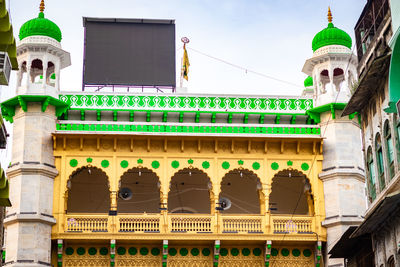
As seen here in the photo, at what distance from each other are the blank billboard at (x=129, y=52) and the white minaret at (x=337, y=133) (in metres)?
5.26

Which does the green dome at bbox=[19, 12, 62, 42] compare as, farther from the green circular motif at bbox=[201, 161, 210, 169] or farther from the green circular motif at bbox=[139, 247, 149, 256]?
the green circular motif at bbox=[139, 247, 149, 256]

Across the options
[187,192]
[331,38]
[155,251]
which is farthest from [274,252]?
[331,38]

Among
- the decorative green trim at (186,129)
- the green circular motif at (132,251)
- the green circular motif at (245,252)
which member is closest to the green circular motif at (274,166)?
the decorative green trim at (186,129)

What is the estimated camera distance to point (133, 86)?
30.3m

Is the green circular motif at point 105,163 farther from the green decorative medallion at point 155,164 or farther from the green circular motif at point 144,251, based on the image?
the green circular motif at point 144,251

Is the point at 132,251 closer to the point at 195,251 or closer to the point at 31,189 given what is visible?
the point at 195,251

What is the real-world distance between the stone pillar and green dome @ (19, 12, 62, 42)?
266 cm

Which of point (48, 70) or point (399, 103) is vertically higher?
point (48, 70)

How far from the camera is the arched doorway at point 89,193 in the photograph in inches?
1174

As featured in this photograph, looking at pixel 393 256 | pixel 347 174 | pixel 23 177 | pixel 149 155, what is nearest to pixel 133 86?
pixel 149 155

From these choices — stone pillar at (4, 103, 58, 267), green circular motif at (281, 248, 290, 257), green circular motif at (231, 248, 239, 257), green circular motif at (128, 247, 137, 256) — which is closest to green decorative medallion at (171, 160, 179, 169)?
green circular motif at (128, 247, 137, 256)

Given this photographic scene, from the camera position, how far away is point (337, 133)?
1109 inches

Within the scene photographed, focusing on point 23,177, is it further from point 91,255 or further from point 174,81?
point 174,81

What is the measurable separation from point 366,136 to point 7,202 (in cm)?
1005
